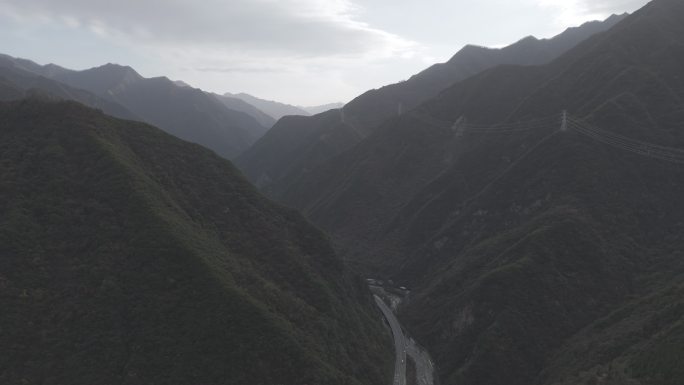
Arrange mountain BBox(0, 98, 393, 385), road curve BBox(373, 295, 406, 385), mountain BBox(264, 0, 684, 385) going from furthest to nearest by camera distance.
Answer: road curve BBox(373, 295, 406, 385), mountain BBox(264, 0, 684, 385), mountain BBox(0, 98, 393, 385)

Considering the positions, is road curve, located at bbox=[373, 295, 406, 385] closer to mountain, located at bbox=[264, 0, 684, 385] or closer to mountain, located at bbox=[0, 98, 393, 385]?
mountain, located at bbox=[0, 98, 393, 385]

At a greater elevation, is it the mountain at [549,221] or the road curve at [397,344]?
the mountain at [549,221]

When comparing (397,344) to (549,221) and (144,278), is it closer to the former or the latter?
(549,221)

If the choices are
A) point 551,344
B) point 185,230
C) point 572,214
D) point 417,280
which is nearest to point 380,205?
point 417,280

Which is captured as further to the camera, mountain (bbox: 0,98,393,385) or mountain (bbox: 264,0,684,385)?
mountain (bbox: 264,0,684,385)

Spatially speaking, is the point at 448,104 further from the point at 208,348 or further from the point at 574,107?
the point at 208,348

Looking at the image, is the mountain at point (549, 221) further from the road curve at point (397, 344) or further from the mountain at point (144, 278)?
the mountain at point (144, 278)
